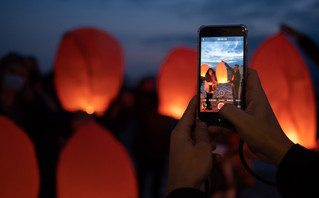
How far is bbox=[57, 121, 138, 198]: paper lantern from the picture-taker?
1.34 m

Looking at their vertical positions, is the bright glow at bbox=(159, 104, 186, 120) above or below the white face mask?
below

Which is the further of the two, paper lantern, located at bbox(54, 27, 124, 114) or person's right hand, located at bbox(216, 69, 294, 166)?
paper lantern, located at bbox(54, 27, 124, 114)

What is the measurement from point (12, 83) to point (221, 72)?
→ 1.61m

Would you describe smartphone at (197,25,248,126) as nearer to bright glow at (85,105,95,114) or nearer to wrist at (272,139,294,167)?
wrist at (272,139,294,167)

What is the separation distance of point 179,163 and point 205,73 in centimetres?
36

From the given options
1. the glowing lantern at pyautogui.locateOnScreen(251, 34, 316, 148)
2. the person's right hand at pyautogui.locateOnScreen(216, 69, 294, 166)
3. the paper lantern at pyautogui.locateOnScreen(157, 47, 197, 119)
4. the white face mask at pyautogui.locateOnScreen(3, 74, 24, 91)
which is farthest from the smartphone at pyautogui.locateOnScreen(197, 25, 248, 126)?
the white face mask at pyautogui.locateOnScreen(3, 74, 24, 91)

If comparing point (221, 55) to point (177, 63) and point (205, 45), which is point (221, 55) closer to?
point (205, 45)

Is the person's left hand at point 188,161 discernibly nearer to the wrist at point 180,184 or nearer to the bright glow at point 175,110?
the wrist at point 180,184

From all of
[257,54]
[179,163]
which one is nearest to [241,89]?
[179,163]

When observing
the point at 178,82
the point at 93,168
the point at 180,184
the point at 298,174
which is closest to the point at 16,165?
the point at 93,168

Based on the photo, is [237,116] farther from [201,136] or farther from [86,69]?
[86,69]

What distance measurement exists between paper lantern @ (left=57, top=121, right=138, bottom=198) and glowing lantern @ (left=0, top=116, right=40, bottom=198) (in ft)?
0.82

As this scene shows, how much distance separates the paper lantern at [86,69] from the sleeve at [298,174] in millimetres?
1574

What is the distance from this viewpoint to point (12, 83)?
1.90m
